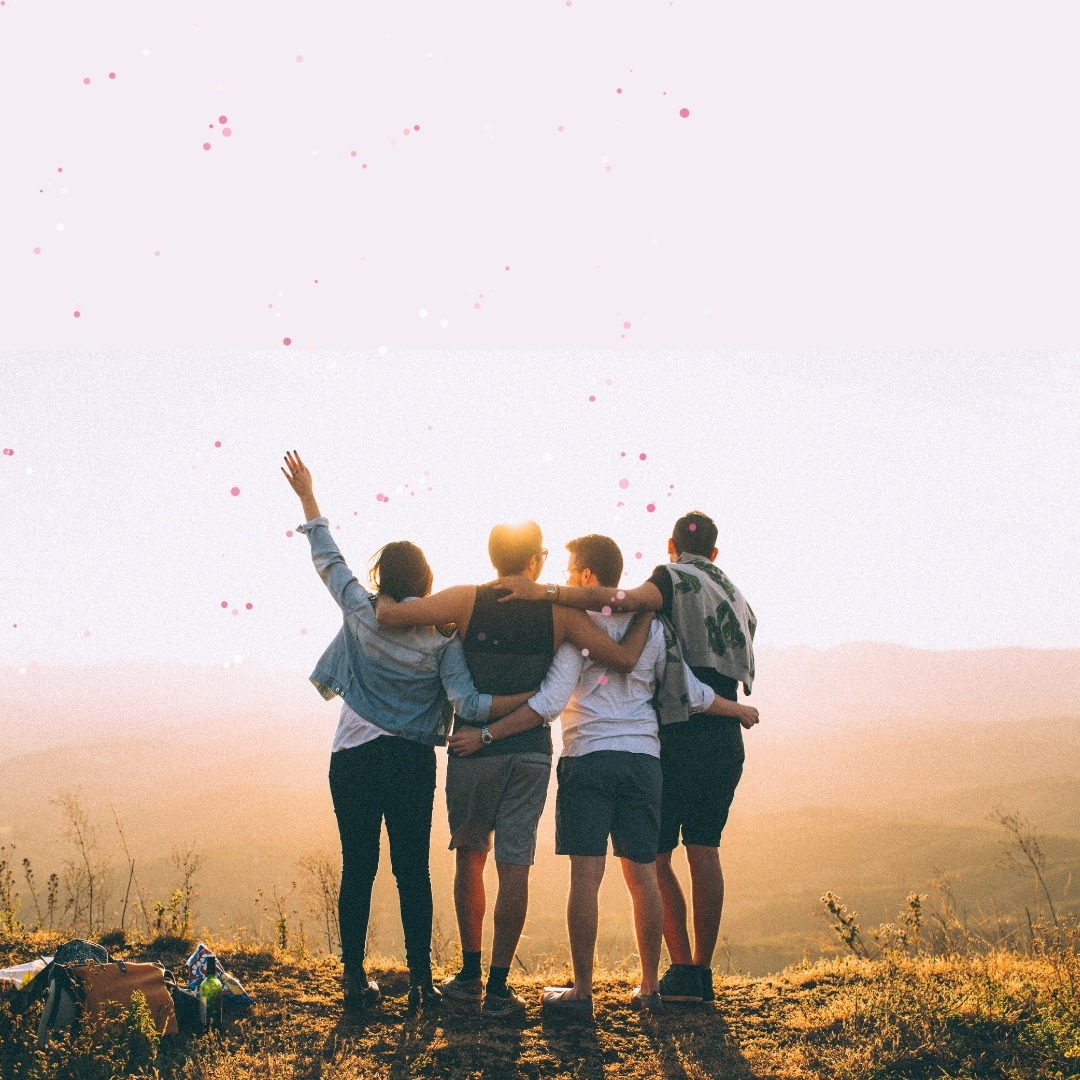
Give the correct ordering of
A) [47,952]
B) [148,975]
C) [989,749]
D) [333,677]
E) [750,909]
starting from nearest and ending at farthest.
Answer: [148,975] → [333,677] → [47,952] → [750,909] → [989,749]

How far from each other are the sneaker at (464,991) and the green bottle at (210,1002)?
1044 millimetres

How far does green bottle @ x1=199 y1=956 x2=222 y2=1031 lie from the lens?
14.0 ft

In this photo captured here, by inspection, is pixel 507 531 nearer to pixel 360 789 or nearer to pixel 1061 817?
pixel 360 789

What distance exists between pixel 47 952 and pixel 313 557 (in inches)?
116

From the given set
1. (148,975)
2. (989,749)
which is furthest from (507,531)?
(989,749)

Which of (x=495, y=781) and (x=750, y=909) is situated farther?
(x=750, y=909)

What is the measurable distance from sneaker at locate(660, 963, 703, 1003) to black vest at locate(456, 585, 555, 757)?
4.64ft

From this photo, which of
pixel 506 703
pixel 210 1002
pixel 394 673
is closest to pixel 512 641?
pixel 506 703

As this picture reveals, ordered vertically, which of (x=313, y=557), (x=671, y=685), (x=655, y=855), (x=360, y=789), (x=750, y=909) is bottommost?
(x=750, y=909)

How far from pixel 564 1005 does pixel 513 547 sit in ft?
7.04

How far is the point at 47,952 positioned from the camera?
5363 millimetres

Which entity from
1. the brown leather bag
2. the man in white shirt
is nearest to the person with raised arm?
the man in white shirt

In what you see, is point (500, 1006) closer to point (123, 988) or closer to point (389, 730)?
point (389, 730)

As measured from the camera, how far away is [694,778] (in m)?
4.64
